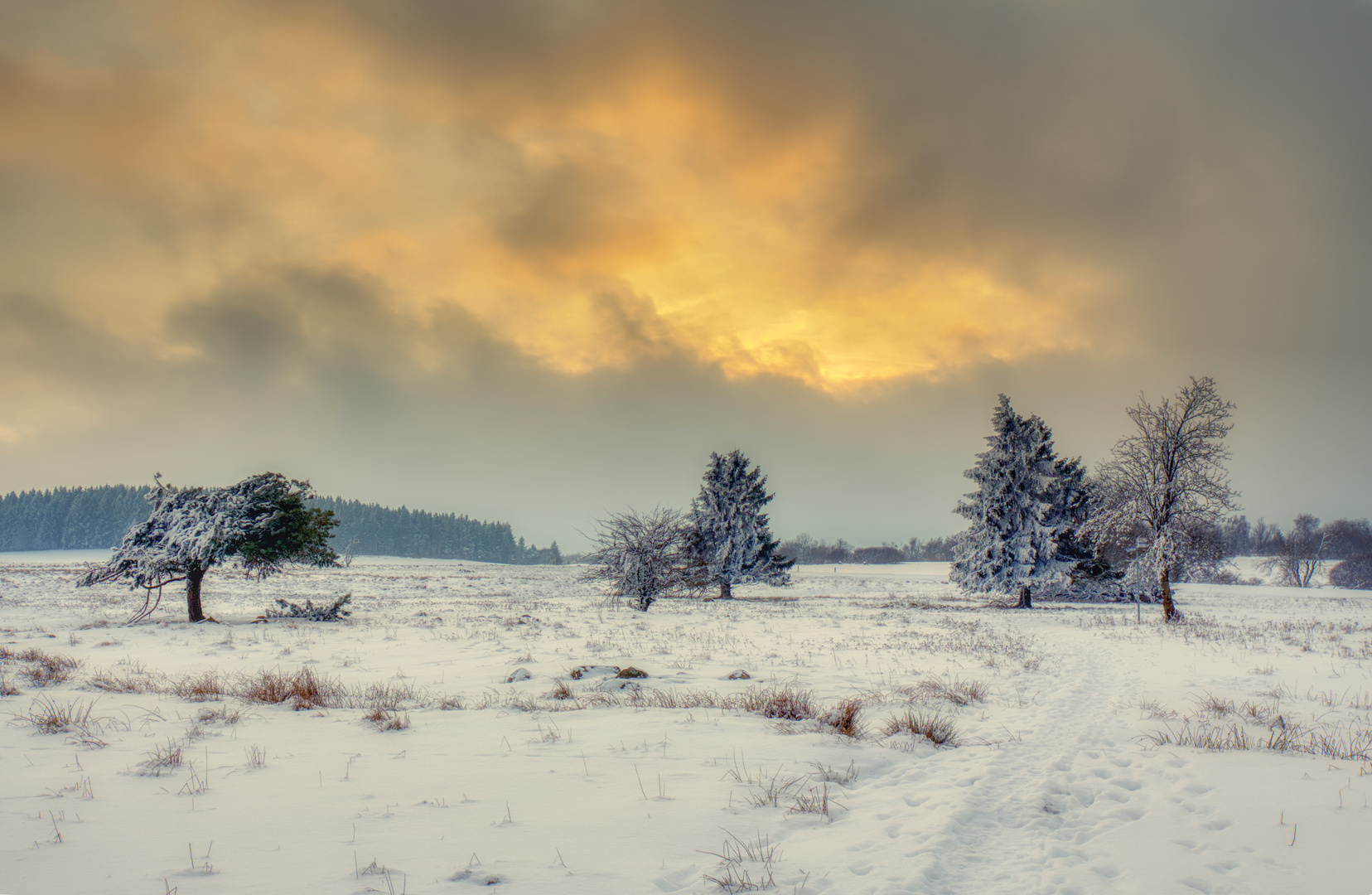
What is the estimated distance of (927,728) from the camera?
727 centimetres

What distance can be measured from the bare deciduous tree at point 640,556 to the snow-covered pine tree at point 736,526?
28.2 feet

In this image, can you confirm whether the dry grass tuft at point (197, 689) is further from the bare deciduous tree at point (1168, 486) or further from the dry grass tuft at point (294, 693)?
the bare deciduous tree at point (1168, 486)

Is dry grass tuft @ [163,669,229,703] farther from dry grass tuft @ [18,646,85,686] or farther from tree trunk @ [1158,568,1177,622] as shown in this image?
tree trunk @ [1158,568,1177,622]

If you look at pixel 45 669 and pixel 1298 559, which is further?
pixel 1298 559

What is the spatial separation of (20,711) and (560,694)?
682 cm

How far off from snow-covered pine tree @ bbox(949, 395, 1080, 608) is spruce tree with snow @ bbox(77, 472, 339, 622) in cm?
3303

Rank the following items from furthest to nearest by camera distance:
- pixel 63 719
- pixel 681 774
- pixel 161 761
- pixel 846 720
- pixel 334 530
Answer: pixel 334 530, pixel 846 720, pixel 63 719, pixel 681 774, pixel 161 761

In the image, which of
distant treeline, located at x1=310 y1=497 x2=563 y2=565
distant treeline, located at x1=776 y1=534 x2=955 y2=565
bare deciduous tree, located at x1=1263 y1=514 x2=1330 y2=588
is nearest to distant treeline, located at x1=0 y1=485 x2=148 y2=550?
distant treeline, located at x1=310 y1=497 x2=563 y2=565

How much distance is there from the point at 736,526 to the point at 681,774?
36.7 meters

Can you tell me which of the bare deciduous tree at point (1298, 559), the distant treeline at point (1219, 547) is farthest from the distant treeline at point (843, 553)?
the bare deciduous tree at point (1298, 559)

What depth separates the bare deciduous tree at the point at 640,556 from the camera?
99.2 feet

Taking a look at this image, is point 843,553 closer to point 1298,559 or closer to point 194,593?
point 1298,559

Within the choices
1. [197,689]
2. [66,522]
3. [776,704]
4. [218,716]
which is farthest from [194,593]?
[66,522]

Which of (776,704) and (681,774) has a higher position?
(681,774)
